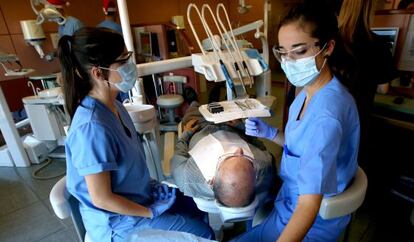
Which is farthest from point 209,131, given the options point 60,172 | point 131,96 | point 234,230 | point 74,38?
point 60,172

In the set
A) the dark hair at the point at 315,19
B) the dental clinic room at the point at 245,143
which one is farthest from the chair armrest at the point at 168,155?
the dark hair at the point at 315,19

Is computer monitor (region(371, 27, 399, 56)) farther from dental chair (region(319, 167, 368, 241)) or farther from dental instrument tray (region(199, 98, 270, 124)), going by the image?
dental chair (region(319, 167, 368, 241))

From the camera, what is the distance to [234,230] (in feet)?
5.69

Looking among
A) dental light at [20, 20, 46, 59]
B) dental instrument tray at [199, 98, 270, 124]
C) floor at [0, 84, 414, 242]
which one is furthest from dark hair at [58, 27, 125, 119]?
dental light at [20, 20, 46, 59]

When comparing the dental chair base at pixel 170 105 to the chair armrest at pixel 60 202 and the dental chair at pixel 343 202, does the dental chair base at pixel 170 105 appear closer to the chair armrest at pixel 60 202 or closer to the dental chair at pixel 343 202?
the chair armrest at pixel 60 202

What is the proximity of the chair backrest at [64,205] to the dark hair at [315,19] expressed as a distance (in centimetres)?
99

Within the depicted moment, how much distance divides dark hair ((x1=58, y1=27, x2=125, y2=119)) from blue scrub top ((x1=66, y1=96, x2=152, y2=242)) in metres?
0.06

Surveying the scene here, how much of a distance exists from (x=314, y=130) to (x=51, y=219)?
2.04 meters

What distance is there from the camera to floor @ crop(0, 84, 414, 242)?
5.45 ft

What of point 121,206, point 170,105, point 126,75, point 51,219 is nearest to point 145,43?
point 170,105

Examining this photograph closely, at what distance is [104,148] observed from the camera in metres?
0.89

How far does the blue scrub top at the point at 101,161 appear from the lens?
2.86 feet

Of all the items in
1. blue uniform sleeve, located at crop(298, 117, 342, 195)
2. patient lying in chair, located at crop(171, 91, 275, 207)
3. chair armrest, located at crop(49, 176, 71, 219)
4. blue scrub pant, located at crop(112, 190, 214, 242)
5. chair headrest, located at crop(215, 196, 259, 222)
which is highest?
blue uniform sleeve, located at crop(298, 117, 342, 195)

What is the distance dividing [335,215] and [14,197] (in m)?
2.56
